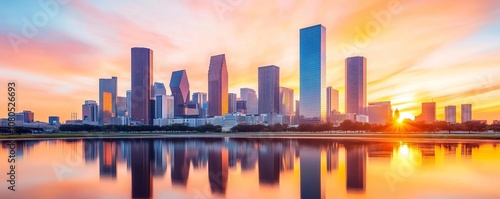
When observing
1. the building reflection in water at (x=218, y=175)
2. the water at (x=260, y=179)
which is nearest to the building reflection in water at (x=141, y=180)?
the water at (x=260, y=179)

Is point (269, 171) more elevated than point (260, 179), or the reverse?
point (260, 179)

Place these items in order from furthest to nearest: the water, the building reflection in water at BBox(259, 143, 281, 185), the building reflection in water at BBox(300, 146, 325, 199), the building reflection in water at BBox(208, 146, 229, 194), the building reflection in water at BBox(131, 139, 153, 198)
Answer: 1. the building reflection in water at BBox(259, 143, 281, 185)
2. the building reflection in water at BBox(208, 146, 229, 194)
3. the building reflection in water at BBox(131, 139, 153, 198)
4. the water
5. the building reflection in water at BBox(300, 146, 325, 199)

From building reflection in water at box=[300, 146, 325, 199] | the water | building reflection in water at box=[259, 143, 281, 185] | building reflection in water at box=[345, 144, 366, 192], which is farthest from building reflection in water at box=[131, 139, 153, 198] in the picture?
building reflection in water at box=[345, 144, 366, 192]

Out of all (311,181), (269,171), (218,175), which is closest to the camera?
(311,181)

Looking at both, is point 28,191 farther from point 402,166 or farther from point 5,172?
point 402,166

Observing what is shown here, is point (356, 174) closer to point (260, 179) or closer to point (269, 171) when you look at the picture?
point (269, 171)

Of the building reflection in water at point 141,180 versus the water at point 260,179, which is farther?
the building reflection in water at point 141,180

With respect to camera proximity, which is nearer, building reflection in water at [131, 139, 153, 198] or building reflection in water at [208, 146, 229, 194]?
building reflection in water at [131, 139, 153, 198]

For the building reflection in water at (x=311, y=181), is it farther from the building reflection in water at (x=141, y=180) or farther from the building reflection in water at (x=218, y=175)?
the building reflection in water at (x=141, y=180)

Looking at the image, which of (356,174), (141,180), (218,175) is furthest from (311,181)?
(141,180)

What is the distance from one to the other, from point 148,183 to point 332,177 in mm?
14932

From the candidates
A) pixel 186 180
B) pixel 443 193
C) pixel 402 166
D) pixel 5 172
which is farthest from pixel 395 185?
pixel 5 172

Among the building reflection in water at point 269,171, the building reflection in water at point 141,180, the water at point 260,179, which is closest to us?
the water at point 260,179

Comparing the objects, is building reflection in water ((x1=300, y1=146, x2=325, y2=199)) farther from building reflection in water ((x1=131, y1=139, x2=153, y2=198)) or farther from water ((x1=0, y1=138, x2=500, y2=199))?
building reflection in water ((x1=131, y1=139, x2=153, y2=198))
